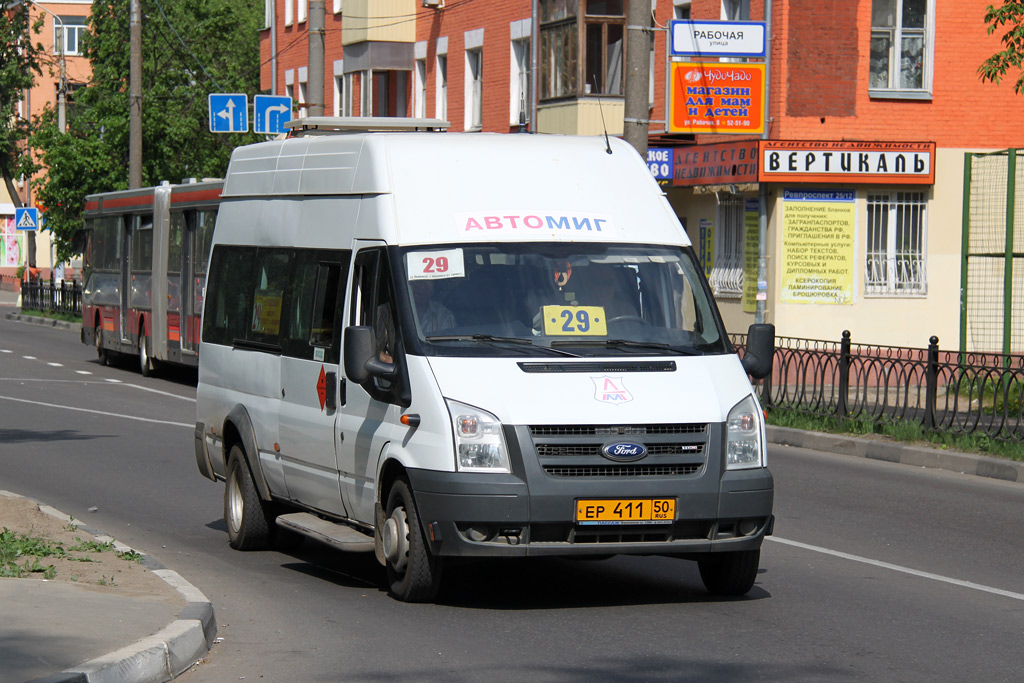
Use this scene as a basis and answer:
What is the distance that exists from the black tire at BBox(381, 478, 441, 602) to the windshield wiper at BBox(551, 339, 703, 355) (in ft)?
3.63

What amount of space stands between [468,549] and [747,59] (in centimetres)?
1797

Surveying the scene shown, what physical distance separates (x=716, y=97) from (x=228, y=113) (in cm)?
1235

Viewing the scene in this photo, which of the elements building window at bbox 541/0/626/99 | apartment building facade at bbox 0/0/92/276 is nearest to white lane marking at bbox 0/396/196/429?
building window at bbox 541/0/626/99

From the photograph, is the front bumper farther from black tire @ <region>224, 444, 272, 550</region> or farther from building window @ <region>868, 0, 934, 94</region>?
building window @ <region>868, 0, 934, 94</region>

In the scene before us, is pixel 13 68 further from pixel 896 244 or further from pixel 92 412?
pixel 92 412

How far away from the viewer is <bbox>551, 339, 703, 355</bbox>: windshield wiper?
344 inches

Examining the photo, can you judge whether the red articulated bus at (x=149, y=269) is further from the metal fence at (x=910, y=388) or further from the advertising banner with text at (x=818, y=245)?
the metal fence at (x=910, y=388)

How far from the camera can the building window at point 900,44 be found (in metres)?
26.2

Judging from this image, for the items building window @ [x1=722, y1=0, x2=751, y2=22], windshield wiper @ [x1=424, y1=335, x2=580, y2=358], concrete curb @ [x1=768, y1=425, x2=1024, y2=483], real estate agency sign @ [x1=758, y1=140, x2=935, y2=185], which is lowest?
concrete curb @ [x1=768, y1=425, x2=1024, y2=483]

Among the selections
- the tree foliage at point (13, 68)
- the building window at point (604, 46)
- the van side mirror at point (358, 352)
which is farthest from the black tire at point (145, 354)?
the tree foliage at point (13, 68)

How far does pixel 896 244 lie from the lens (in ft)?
87.1

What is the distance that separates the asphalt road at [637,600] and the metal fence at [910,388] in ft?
4.73

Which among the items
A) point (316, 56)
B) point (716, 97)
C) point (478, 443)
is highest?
point (316, 56)

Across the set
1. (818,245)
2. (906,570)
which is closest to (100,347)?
(818,245)
